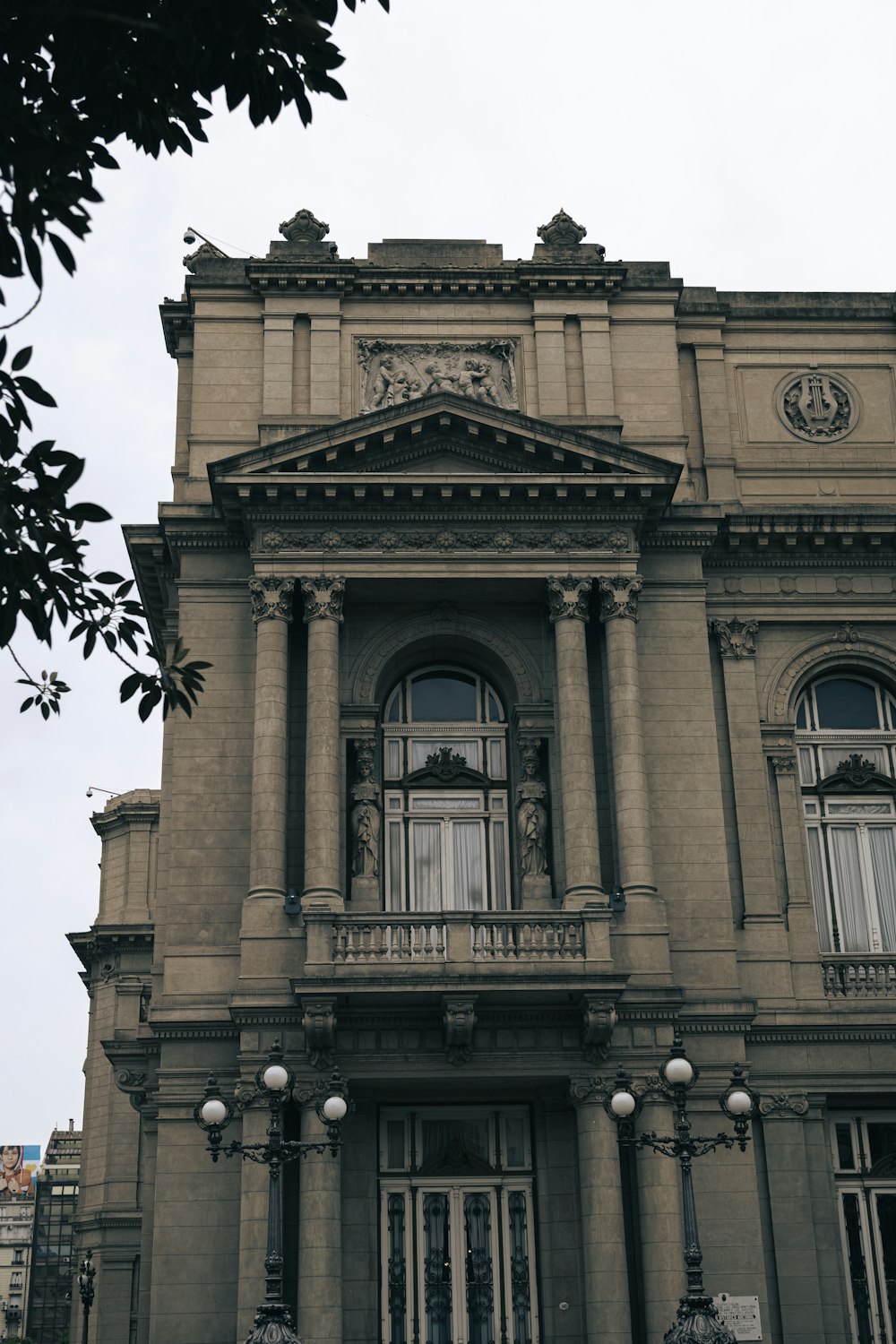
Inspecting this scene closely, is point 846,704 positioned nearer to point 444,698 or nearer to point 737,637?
point 737,637

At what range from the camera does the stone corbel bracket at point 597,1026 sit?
29266 mm

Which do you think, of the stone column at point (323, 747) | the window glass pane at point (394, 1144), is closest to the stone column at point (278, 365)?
the stone column at point (323, 747)

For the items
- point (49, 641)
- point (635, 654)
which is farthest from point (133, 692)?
point (635, 654)

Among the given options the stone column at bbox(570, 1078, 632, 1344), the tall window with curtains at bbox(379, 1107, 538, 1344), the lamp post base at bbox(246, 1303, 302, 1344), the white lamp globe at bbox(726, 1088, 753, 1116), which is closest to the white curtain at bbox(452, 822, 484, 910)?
the tall window with curtains at bbox(379, 1107, 538, 1344)

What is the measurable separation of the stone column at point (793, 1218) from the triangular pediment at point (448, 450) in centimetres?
1156

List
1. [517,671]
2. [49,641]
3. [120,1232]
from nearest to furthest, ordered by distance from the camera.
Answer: [49,641] → [517,671] → [120,1232]

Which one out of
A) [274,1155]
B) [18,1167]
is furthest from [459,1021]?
[18,1167]

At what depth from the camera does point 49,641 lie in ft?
42.8

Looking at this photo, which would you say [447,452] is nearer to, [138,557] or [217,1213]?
[138,557]

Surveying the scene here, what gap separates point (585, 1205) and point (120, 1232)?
111 feet

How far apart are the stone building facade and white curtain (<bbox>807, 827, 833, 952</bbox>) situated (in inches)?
4.5

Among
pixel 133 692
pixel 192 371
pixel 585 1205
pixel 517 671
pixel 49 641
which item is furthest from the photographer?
pixel 192 371

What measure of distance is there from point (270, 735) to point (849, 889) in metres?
11.4

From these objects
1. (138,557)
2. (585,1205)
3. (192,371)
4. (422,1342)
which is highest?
(192,371)
